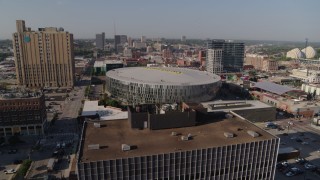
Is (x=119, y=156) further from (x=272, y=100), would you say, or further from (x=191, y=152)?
(x=272, y=100)

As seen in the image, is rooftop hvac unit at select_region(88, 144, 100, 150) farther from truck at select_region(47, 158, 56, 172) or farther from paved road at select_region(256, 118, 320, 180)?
paved road at select_region(256, 118, 320, 180)

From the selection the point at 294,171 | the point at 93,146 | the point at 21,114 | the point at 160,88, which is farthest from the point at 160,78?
the point at 93,146

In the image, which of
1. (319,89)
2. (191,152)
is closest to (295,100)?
(319,89)

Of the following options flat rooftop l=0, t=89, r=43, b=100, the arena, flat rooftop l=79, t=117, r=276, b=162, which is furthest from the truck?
the arena

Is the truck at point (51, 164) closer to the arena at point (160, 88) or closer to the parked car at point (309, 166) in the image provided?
the arena at point (160, 88)

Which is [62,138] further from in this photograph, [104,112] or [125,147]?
[125,147]

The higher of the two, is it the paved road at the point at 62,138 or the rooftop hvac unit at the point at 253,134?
the rooftop hvac unit at the point at 253,134

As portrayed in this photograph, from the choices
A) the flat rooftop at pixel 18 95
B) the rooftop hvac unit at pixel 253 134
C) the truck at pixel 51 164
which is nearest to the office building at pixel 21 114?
the flat rooftop at pixel 18 95
